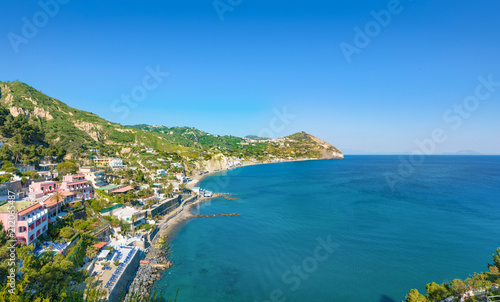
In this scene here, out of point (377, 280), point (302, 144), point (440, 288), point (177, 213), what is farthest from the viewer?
point (302, 144)

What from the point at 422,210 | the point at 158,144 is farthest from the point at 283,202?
the point at 158,144

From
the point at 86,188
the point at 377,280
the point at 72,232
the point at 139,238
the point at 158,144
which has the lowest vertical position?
the point at 377,280

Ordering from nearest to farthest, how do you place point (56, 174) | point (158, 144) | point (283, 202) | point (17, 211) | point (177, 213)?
point (17, 211) < point (56, 174) < point (177, 213) < point (283, 202) < point (158, 144)

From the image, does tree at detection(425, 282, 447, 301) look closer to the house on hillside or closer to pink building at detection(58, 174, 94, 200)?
pink building at detection(58, 174, 94, 200)

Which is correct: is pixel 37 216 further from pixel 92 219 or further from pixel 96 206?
pixel 96 206

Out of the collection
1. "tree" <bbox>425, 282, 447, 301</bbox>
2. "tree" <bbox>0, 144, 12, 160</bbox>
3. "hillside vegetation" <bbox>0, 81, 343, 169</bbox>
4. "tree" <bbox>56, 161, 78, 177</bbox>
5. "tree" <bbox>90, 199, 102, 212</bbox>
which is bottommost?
"tree" <bbox>425, 282, 447, 301</bbox>

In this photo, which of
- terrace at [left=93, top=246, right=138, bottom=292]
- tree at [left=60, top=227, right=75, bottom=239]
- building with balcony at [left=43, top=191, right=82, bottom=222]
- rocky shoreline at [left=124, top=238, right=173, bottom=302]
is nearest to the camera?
terrace at [left=93, top=246, right=138, bottom=292]

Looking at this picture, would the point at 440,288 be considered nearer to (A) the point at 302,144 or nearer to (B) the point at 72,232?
(B) the point at 72,232

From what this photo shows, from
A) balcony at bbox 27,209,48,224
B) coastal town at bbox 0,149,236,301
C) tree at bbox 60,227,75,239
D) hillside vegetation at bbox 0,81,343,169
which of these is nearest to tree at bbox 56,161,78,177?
coastal town at bbox 0,149,236,301
